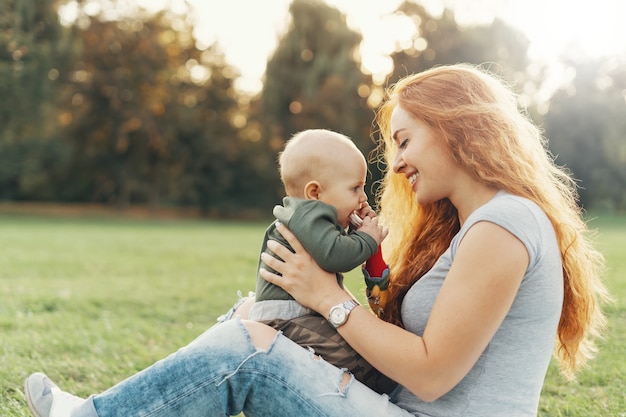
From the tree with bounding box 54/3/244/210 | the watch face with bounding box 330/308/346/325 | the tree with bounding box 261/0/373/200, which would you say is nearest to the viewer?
the watch face with bounding box 330/308/346/325

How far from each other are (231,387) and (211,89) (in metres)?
33.7

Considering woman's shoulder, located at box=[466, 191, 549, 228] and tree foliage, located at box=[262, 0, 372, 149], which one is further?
tree foliage, located at box=[262, 0, 372, 149]

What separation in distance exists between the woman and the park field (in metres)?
0.62

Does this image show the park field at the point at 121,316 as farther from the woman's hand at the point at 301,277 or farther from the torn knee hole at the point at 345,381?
the torn knee hole at the point at 345,381

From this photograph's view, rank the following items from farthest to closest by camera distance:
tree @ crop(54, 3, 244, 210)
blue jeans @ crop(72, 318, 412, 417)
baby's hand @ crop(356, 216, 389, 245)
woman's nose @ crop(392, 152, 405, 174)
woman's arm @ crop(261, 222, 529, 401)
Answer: tree @ crop(54, 3, 244, 210) → baby's hand @ crop(356, 216, 389, 245) → woman's nose @ crop(392, 152, 405, 174) → blue jeans @ crop(72, 318, 412, 417) → woman's arm @ crop(261, 222, 529, 401)

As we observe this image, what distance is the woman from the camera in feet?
6.34

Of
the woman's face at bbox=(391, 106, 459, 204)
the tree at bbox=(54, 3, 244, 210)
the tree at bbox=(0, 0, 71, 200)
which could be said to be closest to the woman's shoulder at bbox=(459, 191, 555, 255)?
the woman's face at bbox=(391, 106, 459, 204)

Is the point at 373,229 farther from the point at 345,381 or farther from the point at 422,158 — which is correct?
the point at 345,381

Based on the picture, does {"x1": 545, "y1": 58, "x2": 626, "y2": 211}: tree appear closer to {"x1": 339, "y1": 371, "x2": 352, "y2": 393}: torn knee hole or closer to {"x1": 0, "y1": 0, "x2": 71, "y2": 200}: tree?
{"x1": 0, "y1": 0, "x2": 71, "y2": 200}: tree

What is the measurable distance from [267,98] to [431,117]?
32.1 metres

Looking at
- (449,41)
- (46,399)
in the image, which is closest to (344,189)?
(46,399)

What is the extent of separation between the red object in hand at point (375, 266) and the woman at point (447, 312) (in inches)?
11.7

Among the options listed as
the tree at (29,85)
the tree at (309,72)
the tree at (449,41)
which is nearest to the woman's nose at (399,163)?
the tree at (29,85)

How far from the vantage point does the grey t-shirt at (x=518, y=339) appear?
1997 millimetres
